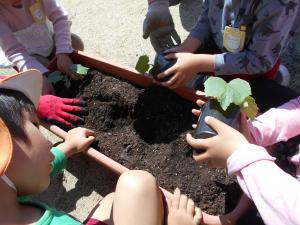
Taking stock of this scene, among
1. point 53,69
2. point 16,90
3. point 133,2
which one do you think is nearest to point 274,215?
point 16,90

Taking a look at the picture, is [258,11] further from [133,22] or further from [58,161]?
[133,22]

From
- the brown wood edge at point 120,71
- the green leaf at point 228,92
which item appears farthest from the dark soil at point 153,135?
the green leaf at point 228,92

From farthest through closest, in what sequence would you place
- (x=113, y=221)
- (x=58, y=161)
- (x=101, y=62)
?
1. (x=101, y=62)
2. (x=58, y=161)
3. (x=113, y=221)

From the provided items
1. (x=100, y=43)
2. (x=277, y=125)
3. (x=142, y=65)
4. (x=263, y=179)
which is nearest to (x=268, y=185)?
(x=263, y=179)

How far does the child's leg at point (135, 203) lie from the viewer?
1392mm

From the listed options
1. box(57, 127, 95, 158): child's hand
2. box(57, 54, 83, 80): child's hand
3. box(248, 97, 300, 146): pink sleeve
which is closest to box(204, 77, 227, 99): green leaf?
box(248, 97, 300, 146): pink sleeve

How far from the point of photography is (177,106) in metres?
1.77

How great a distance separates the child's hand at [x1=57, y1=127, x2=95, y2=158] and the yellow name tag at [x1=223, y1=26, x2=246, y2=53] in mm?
677

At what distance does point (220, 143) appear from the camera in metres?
1.18

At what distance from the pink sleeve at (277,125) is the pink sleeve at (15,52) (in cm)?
106

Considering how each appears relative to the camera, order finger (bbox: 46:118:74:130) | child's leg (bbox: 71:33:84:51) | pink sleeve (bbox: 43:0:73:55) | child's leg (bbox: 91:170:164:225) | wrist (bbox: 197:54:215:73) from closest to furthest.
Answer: child's leg (bbox: 91:170:164:225) → wrist (bbox: 197:54:215:73) → finger (bbox: 46:118:74:130) → pink sleeve (bbox: 43:0:73:55) → child's leg (bbox: 71:33:84:51)

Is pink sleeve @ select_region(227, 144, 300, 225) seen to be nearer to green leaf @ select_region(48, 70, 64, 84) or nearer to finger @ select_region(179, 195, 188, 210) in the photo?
finger @ select_region(179, 195, 188, 210)

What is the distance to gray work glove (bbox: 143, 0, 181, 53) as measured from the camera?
194 centimetres

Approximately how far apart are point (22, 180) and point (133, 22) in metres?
1.59
